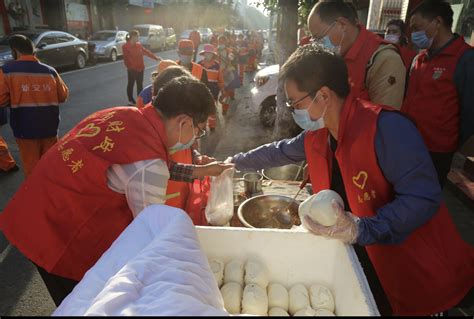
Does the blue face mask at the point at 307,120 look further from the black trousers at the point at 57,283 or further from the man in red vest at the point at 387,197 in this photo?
the black trousers at the point at 57,283

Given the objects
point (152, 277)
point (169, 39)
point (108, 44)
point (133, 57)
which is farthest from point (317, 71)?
point (169, 39)

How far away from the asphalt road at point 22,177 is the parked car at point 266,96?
391cm

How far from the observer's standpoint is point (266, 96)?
7660 millimetres

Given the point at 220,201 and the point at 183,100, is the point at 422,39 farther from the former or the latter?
the point at 183,100

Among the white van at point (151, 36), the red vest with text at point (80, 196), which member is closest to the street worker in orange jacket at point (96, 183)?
the red vest with text at point (80, 196)

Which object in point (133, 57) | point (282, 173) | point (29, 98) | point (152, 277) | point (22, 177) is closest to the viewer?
point (152, 277)

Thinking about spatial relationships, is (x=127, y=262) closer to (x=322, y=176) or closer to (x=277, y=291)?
(x=277, y=291)

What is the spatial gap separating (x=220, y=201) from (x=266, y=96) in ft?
18.9

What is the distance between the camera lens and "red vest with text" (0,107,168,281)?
1.62 metres

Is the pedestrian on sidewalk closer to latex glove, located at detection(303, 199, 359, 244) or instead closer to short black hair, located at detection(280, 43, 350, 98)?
short black hair, located at detection(280, 43, 350, 98)

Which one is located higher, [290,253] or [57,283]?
[290,253]

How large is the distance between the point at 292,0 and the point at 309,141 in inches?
175

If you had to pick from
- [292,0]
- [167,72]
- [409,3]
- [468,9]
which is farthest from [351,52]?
[409,3]

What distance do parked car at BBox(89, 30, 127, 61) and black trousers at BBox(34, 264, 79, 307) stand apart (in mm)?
17298
